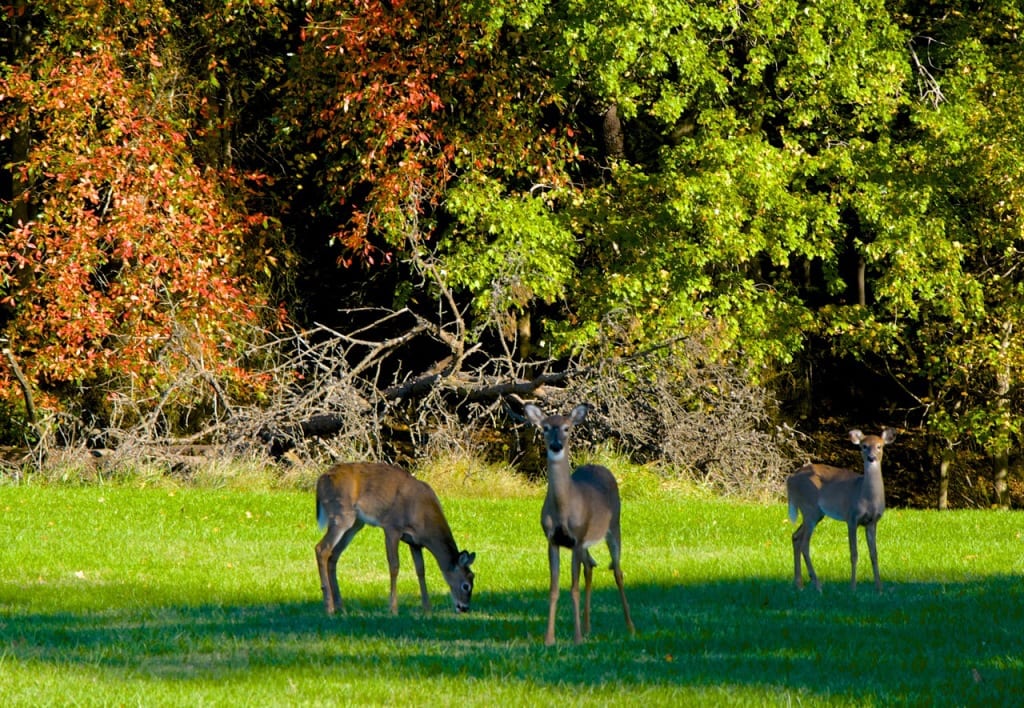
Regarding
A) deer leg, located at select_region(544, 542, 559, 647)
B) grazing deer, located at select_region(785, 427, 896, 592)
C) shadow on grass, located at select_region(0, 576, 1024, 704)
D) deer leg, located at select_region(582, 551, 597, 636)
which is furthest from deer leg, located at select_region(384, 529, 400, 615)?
grazing deer, located at select_region(785, 427, 896, 592)

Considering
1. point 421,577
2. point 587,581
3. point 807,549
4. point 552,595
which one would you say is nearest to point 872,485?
point 807,549

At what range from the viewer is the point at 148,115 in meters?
22.2

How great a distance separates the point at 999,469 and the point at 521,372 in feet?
31.3

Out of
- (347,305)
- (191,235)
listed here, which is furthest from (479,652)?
(347,305)

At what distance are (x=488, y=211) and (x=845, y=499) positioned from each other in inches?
420

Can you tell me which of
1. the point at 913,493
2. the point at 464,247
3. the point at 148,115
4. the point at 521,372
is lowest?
the point at 913,493

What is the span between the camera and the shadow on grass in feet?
28.6

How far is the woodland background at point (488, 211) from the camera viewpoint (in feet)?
70.9

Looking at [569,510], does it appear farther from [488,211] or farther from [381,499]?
[488,211]

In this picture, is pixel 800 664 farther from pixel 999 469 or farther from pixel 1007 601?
pixel 999 469

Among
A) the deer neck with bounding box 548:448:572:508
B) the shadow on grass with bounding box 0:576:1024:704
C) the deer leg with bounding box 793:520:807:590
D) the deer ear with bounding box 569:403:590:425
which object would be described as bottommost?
the shadow on grass with bounding box 0:576:1024:704

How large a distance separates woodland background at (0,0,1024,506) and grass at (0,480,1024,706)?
4.08 m

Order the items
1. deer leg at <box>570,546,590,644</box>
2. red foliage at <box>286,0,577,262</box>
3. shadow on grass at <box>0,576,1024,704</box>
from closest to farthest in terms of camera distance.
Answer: shadow on grass at <box>0,576,1024,704</box> < deer leg at <box>570,546,590,644</box> < red foliage at <box>286,0,577,262</box>

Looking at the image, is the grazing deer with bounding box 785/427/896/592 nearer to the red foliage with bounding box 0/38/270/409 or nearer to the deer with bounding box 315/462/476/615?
the deer with bounding box 315/462/476/615
